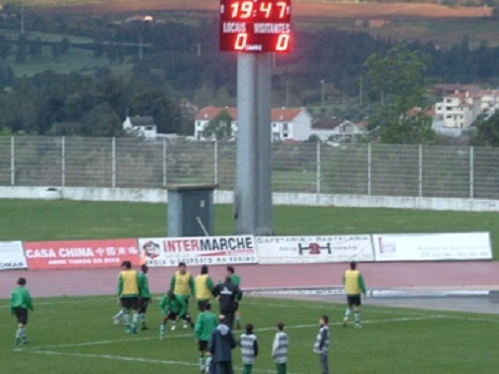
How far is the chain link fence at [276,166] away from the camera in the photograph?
68438 millimetres

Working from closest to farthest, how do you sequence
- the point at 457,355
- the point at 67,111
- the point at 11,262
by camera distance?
1. the point at 457,355
2. the point at 11,262
3. the point at 67,111

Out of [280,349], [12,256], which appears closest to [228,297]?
[280,349]

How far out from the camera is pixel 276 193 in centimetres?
7250

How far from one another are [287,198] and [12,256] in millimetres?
26411

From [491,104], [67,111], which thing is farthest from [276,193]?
[491,104]

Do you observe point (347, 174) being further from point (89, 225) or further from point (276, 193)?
point (89, 225)

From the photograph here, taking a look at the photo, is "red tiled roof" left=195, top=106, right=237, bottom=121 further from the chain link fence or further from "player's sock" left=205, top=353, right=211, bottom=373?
"player's sock" left=205, top=353, right=211, bottom=373

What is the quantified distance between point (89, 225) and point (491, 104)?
116753 mm

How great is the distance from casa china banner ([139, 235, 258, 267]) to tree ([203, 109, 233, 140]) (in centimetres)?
9148

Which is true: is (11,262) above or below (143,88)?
below

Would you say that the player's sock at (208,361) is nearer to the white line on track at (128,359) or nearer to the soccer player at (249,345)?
the soccer player at (249,345)

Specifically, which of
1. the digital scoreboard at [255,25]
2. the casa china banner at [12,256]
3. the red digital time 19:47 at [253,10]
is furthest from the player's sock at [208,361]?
the red digital time 19:47 at [253,10]

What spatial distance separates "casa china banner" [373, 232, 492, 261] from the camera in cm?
5056

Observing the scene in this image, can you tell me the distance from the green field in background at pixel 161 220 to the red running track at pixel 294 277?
4906 millimetres
